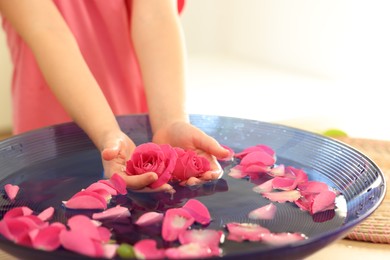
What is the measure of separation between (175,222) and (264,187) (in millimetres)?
165

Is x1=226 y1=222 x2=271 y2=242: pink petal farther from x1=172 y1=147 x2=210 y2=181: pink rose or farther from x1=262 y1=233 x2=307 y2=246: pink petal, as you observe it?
x1=172 y1=147 x2=210 y2=181: pink rose

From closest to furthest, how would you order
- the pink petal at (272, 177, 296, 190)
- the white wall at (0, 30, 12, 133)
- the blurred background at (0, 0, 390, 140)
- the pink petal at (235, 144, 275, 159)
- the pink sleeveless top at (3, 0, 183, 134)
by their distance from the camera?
the pink petal at (272, 177, 296, 190)
the pink petal at (235, 144, 275, 159)
the pink sleeveless top at (3, 0, 183, 134)
the blurred background at (0, 0, 390, 140)
the white wall at (0, 30, 12, 133)

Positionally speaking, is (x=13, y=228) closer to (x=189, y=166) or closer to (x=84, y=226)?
(x=84, y=226)

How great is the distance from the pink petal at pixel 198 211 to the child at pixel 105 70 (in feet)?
0.24

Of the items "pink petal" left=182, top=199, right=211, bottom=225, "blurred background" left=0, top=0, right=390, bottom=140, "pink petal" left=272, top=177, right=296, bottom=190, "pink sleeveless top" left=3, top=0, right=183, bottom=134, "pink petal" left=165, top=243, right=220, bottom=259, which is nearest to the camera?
"pink petal" left=165, top=243, right=220, bottom=259

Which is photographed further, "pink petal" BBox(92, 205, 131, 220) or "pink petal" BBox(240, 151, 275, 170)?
"pink petal" BBox(240, 151, 275, 170)

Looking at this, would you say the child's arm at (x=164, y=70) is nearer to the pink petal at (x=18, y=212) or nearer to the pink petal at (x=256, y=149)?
the pink petal at (x=256, y=149)

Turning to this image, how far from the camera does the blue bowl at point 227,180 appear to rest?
60cm

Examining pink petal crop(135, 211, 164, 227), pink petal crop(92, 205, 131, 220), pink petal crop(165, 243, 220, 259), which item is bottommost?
pink petal crop(92, 205, 131, 220)

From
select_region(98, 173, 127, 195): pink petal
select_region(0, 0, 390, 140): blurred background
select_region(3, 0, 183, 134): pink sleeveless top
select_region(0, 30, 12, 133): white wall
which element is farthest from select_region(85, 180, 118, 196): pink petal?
select_region(0, 30, 12, 133): white wall

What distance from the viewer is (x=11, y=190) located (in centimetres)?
75

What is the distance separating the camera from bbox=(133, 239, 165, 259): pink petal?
1.84ft

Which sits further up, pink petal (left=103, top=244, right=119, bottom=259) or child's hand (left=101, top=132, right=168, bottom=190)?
pink petal (left=103, top=244, right=119, bottom=259)

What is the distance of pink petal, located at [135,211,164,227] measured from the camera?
0.65m
